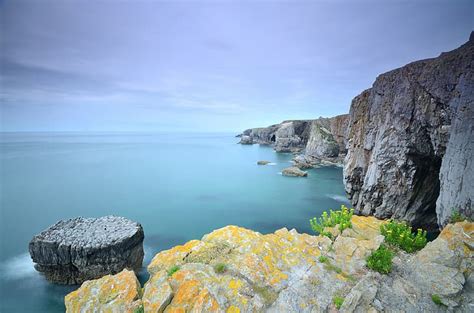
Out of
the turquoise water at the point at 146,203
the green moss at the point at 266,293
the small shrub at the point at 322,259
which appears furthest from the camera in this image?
the turquoise water at the point at 146,203

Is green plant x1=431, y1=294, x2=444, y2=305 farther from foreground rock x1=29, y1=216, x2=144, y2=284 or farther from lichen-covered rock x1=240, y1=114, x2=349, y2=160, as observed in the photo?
lichen-covered rock x1=240, y1=114, x2=349, y2=160

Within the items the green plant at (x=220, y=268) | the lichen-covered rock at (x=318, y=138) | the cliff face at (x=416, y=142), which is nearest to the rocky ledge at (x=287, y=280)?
the green plant at (x=220, y=268)

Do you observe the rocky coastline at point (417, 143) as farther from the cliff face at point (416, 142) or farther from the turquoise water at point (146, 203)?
the turquoise water at point (146, 203)

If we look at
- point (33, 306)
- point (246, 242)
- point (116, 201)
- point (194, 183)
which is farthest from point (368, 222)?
point (194, 183)

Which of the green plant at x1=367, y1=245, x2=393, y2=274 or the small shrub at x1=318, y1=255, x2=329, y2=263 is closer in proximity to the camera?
the green plant at x1=367, y1=245, x2=393, y2=274

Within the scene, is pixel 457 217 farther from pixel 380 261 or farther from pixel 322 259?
pixel 322 259

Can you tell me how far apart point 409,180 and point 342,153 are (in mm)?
55419

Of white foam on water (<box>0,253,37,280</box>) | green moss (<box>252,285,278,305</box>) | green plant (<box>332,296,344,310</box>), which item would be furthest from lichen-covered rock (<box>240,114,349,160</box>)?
white foam on water (<box>0,253,37,280</box>)

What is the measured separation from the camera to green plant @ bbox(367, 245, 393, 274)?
331 inches

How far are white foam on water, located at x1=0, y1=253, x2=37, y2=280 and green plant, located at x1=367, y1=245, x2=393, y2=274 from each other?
22.3m

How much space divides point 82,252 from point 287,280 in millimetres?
13324

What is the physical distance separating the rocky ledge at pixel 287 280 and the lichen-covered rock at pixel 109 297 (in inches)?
1.2

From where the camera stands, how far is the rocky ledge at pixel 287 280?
7102mm

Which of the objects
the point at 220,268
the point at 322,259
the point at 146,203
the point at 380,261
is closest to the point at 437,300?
the point at 380,261
